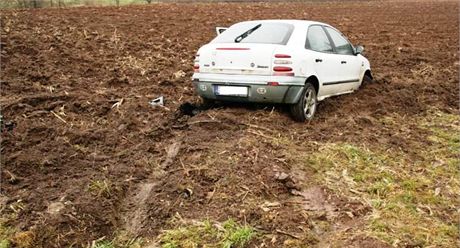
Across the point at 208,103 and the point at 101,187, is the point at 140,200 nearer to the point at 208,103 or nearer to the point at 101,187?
the point at 101,187

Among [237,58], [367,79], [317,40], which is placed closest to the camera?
[237,58]

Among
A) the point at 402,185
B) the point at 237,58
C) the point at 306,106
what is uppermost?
the point at 237,58

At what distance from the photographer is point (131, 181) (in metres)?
5.53

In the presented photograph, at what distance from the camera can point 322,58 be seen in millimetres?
7781

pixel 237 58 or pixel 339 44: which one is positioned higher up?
pixel 237 58

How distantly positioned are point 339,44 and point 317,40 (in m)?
0.87

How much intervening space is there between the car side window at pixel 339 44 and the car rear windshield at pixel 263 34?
119 centimetres

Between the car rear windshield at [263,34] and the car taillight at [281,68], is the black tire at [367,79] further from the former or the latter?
the car taillight at [281,68]

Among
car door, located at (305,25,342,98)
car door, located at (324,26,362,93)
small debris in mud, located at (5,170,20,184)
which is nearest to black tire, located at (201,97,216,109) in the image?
car door, located at (305,25,342,98)

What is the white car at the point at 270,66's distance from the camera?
7.04 m

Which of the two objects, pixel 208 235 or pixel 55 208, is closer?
pixel 208 235

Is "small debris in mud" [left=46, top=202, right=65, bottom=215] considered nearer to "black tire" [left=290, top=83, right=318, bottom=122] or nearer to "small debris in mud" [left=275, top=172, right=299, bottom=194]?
"small debris in mud" [left=275, top=172, right=299, bottom=194]

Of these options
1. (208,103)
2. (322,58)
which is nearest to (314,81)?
(322,58)

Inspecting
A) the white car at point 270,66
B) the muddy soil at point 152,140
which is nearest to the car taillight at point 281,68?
the white car at point 270,66
